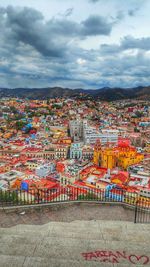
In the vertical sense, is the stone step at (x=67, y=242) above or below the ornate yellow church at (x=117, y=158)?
above

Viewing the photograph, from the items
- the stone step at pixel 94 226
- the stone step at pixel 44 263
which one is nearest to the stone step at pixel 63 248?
the stone step at pixel 44 263

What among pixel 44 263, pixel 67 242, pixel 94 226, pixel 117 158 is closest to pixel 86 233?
pixel 94 226

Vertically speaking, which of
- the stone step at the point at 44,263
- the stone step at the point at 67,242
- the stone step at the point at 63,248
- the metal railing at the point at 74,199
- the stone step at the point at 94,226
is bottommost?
the metal railing at the point at 74,199

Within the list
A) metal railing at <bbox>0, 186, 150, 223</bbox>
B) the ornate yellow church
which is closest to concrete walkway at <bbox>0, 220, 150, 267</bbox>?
metal railing at <bbox>0, 186, 150, 223</bbox>

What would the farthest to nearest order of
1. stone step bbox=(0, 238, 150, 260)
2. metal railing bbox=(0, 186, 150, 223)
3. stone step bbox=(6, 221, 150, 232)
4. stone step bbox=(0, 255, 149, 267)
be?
metal railing bbox=(0, 186, 150, 223)
stone step bbox=(6, 221, 150, 232)
stone step bbox=(0, 238, 150, 260)
stone step bbox=(0, 255, 149, 267)

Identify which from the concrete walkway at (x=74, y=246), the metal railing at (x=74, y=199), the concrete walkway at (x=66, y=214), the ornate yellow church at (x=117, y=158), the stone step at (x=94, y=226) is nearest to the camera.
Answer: the concrete walkway at (x=74, y=246)

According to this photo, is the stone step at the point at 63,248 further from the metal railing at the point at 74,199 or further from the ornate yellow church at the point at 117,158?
the ornate yellow church at the point at 117,158

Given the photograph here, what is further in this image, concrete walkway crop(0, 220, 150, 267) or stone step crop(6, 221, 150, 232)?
stone step crop(6, 221, 150, 232)

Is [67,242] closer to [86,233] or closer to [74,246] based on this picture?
[74,246]

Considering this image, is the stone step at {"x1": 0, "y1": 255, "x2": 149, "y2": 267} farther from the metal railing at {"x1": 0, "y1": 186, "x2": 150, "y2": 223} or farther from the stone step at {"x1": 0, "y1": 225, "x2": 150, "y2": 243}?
the metal railing at {"x1": 0, "y1": 186, "x2": 150, "y2": 223}

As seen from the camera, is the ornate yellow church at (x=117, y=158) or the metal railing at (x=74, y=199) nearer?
the metal railing at (x=74, y=199)
